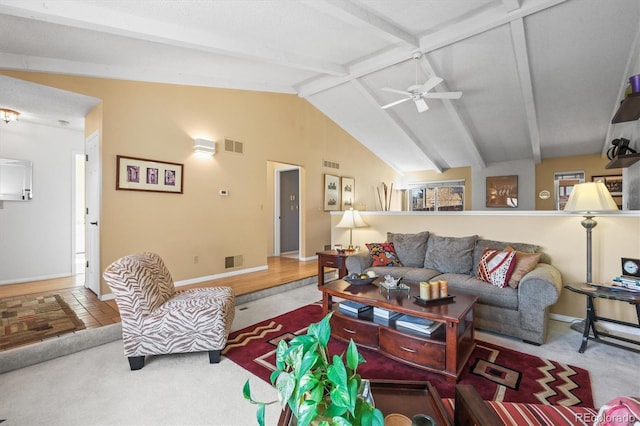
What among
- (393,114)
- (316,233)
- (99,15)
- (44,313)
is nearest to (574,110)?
(393,114)

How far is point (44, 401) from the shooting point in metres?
1.94

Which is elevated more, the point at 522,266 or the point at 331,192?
the point at 331,192

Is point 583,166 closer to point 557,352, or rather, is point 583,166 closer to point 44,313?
point 557,352

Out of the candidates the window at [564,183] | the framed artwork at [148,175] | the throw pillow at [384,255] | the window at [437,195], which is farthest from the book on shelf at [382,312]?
the window at [437,195]

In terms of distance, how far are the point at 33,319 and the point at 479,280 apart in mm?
4604

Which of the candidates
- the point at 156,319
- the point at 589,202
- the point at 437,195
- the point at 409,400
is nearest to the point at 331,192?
the point at 437,195

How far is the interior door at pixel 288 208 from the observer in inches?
281

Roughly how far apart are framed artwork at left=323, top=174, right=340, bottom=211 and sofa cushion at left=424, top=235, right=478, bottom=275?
312 centimetres

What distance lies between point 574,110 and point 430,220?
10.9 ft

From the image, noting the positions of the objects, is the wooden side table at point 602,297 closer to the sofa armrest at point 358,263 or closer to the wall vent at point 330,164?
the sofa armrest at point 358,263

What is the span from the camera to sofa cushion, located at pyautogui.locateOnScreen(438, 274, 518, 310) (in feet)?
9.28

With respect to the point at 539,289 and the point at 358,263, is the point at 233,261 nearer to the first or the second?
the point at 358,263

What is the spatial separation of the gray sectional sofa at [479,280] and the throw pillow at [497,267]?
0.20 feet

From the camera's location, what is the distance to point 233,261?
4930 mm
